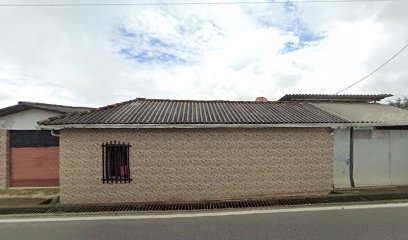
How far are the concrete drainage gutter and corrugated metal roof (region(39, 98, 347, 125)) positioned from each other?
2.55 m

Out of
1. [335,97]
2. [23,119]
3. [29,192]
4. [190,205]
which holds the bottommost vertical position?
[29,192]

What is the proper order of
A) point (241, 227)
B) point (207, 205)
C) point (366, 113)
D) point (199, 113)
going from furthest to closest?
point (366, 113) < point (199, 113) < point (207, 205) < point (241, 227)

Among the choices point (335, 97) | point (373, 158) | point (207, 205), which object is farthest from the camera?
point (335, 97)

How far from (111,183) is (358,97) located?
1309 centimetres

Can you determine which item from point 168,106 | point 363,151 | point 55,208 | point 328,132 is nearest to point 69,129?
point 55,208

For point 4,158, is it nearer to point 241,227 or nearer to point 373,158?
point 241,227

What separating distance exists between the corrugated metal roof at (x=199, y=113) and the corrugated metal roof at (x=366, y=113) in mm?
851

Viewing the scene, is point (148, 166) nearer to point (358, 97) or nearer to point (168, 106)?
point (168, 106)

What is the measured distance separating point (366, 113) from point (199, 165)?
8.18 m

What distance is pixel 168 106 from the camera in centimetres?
1228

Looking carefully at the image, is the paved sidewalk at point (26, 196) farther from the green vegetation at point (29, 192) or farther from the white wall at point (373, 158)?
the white wall at point (373, 158)

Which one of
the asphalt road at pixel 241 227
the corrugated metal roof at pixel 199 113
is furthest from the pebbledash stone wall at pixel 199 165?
the asphalt road at pixel 241 227

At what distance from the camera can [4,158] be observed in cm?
1239

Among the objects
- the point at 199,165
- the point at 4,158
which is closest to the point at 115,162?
the point at 199,165
